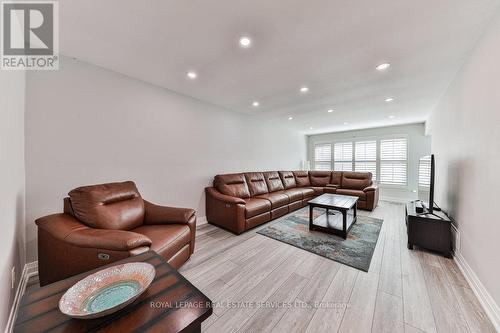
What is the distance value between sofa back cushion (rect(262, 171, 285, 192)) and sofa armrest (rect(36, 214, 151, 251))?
11.5ft

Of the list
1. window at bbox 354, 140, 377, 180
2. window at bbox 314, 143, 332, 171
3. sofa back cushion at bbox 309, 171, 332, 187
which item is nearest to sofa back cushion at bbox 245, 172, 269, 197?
sofa back cushion at bbox 309, 171, 332, 187

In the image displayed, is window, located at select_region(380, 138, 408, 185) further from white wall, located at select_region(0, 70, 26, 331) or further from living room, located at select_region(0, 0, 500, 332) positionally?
white wall, located at select_region(0, 70, 26, 331)

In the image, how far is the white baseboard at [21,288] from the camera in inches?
48.6

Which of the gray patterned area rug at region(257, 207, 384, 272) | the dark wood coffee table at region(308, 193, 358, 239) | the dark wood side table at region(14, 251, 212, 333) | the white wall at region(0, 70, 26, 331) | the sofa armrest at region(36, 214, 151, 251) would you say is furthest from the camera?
the dark wood coffee table at region(308, 193, 358, 239)

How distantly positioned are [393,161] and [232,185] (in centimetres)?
536

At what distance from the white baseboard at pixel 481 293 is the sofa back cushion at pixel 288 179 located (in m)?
3.55

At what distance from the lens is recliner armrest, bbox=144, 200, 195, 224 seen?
2.16 m

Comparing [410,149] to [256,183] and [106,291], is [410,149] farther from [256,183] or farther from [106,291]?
[106,291]

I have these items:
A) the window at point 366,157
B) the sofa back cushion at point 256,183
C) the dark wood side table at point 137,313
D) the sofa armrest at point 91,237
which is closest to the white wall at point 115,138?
the sofa back cushion at point 256,183

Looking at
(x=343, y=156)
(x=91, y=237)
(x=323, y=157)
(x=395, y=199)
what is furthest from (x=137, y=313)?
(x=323, y=157)

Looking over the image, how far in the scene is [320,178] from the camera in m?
5.96

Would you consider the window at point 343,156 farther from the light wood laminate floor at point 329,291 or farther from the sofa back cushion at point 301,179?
the light wood laminate floor at point 329,291

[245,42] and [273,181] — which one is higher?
[245,42]

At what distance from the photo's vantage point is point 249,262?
2168 millimetres
